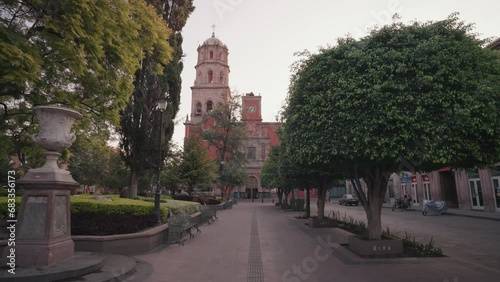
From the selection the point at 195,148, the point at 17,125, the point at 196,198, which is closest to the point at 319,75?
the point at 17,125

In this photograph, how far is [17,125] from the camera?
1003cm

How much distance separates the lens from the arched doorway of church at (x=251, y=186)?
54.4 meters

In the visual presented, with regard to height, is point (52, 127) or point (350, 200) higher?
point (52, 127)

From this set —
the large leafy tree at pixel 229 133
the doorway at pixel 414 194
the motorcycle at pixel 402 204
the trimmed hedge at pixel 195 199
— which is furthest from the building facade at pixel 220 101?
the motorcycle at pixel 402 204

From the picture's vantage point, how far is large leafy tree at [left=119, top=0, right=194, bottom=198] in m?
16.4

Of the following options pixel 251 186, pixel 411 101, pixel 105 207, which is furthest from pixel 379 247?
pixel 251 186

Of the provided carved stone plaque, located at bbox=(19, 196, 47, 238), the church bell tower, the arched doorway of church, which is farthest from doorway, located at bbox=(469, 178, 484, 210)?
the church bell tower

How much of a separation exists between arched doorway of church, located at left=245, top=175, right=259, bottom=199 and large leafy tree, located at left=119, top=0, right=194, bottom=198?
37.1 meters

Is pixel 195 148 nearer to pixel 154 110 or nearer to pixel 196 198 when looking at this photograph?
pixel 196 198

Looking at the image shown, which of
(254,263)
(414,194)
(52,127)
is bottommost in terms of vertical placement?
(254,263)

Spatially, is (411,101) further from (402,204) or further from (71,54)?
(402,204)

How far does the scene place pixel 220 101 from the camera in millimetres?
49938

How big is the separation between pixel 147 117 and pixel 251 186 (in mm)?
39534

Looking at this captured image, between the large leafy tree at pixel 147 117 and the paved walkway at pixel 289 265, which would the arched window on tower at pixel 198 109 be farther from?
the paved walkway at pixel 289 265
